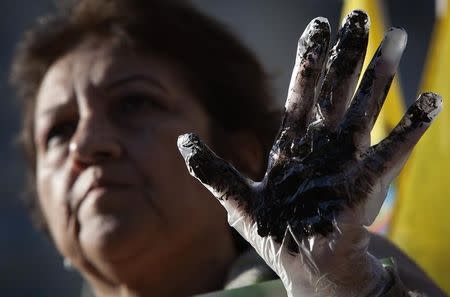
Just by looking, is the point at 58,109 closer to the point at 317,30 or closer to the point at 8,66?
the point at 317,30

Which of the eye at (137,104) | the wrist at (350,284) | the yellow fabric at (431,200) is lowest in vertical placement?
the yellow fabric at (431,200)

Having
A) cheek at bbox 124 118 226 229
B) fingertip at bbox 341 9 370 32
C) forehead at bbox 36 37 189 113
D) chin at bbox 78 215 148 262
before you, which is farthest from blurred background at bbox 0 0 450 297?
fingertip at bbox 341 9 370 32

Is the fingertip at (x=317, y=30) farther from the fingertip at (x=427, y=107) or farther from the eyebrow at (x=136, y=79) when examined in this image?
the eyebrow at (x=136, y=79)

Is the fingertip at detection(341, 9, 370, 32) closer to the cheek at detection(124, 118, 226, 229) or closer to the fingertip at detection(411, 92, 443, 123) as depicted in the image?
the fingertip at detection(411, 92, 443, 123)

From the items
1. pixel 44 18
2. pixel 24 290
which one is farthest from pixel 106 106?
pixel 24 290

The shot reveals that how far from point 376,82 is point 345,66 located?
0.04m

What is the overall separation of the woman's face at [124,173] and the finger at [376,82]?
0.45 m

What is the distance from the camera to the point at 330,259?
0.83 meters

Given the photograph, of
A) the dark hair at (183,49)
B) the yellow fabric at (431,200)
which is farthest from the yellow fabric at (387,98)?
the dark hair at (183,49)

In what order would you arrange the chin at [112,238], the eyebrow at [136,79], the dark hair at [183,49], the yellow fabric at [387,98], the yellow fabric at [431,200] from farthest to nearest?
the yellow fabric at [387,98] → the yellow fabric at [431,200] → the dark hair at [183,49] → the eyebrow at [136,79] → the chin at [112,238]

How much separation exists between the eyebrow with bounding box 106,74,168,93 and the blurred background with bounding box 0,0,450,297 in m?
2.20

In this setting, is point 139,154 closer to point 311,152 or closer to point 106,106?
point 106,106

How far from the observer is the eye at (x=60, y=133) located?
137cm

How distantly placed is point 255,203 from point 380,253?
0.95 ft
